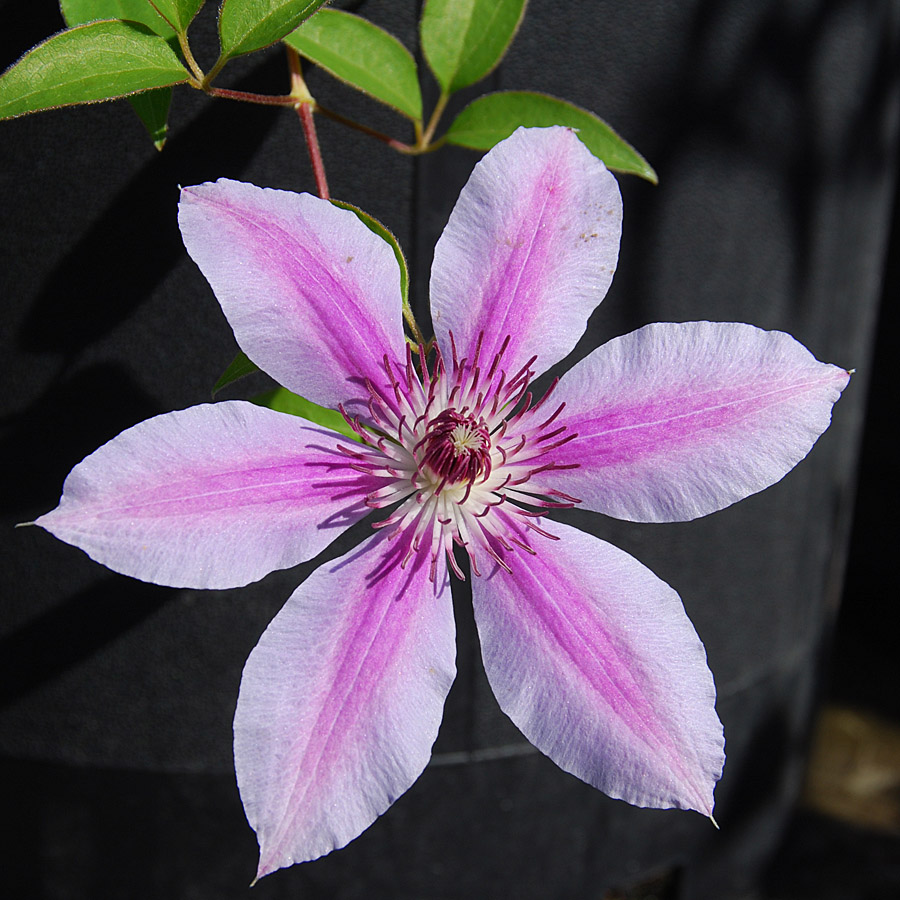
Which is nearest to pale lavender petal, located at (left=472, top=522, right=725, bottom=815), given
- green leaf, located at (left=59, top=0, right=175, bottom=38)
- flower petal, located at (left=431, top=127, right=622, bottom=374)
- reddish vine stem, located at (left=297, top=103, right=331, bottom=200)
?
flower petal, located at (left=431, top=127, right=622, bottom=374)

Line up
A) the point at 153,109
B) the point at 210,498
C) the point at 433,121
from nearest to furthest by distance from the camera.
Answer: the point at 210,498, the point at 153,109, the point at 433,121

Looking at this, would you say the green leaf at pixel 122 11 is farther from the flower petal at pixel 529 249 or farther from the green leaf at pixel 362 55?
the flower petal at pixel 529 249

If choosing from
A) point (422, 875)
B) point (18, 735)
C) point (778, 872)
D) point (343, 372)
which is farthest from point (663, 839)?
point (343, 372)

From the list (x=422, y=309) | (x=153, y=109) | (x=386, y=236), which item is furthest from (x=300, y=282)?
(x=422, y=309)

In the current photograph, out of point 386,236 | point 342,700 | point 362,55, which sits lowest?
point 342,700

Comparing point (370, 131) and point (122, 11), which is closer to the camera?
point (122, 11)

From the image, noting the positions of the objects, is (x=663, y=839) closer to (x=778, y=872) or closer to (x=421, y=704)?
(x=778, y=872)

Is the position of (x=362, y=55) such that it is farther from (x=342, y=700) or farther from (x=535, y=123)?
(x=342, y=700)

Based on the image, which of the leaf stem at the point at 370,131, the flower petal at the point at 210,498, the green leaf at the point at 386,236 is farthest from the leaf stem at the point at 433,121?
the flower petal at the point at 210,498
